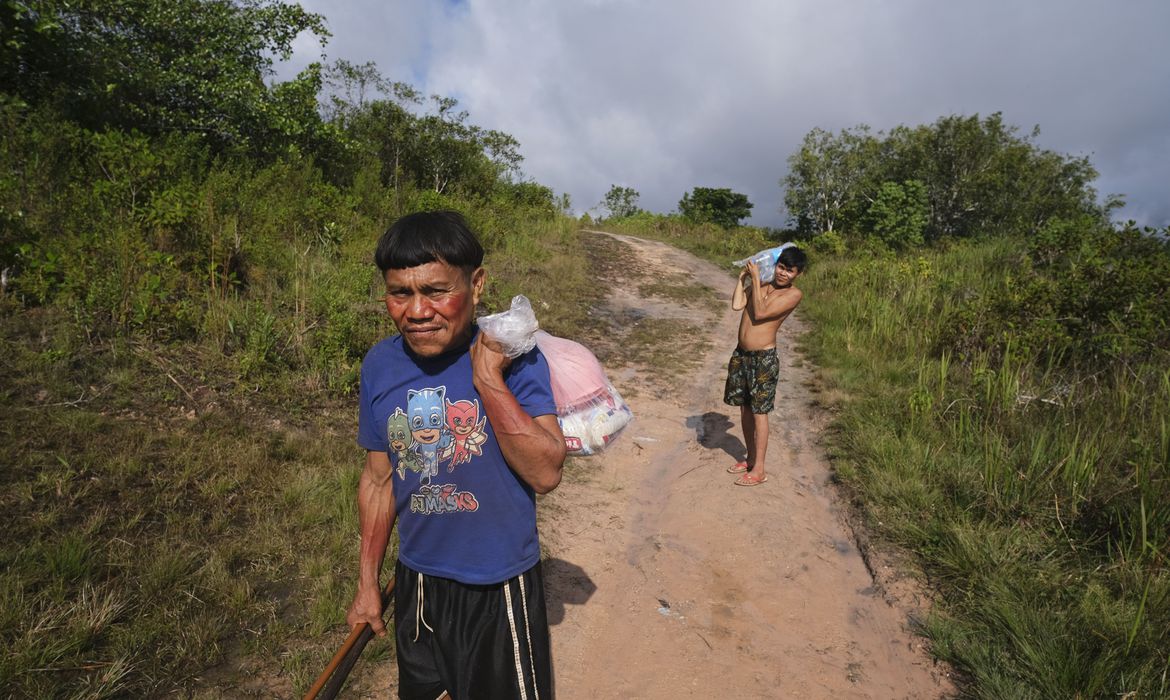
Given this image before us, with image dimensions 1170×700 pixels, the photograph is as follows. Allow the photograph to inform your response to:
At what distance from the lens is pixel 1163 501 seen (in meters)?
3.10

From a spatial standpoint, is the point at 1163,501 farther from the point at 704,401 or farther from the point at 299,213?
the point at 299,213

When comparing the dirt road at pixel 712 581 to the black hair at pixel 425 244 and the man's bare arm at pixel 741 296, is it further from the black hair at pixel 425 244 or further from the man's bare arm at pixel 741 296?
the black hair at pixel 425 244

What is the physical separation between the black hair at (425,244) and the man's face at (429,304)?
20 millimetres

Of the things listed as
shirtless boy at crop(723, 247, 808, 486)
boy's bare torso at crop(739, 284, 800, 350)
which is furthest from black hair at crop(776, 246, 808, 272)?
boy's bare torso at crop(739, 284, 800, 350)

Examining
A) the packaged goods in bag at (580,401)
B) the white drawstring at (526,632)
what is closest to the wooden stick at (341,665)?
the white drawstring at (526,632)

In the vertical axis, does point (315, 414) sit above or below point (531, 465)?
below

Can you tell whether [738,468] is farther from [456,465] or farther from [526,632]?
[456,465]

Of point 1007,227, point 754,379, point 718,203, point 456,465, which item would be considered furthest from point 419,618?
point 718,203

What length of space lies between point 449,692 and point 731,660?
157cm

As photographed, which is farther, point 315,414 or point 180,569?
point 315,414

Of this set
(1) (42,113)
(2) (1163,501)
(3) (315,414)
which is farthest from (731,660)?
(1) (42,113)

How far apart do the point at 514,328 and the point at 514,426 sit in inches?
9.2

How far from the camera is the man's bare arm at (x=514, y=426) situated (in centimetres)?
133

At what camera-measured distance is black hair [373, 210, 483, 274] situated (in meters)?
1.42
